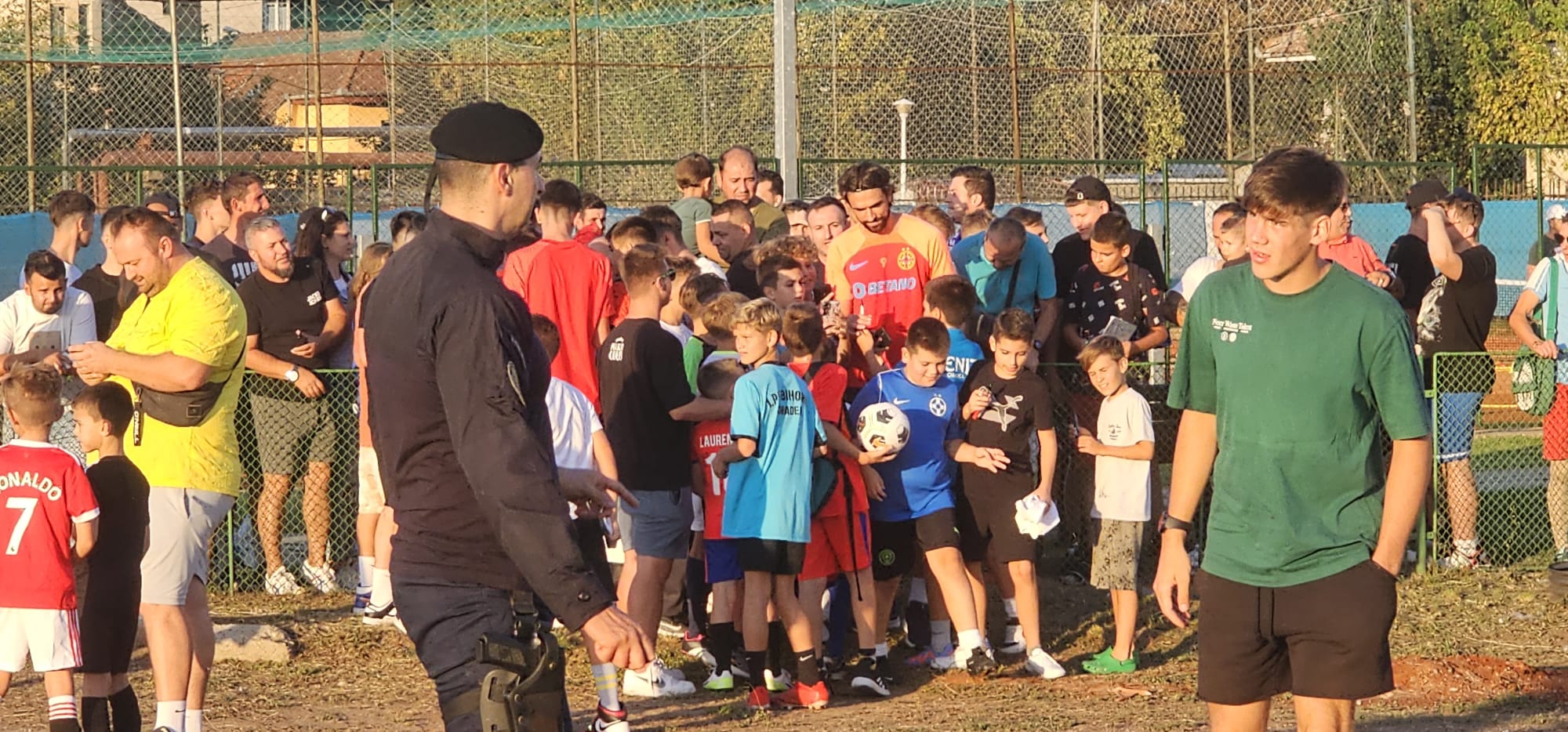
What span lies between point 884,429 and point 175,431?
3.11 m

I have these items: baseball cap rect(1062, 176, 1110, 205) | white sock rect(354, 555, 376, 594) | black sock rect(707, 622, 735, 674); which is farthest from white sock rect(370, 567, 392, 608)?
baseball cap rect(1062, 176, 1110, 205)

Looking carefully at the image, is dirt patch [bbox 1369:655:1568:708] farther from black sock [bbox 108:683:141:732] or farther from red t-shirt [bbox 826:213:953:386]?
black sock [bbox 108:683:141:732]

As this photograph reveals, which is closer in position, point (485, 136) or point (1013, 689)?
point (485, 136)

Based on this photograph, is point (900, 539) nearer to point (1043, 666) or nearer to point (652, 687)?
point (1043, 666)

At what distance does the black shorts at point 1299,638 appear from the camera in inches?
197

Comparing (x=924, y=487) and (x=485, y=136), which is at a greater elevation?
(x=485, y=136)

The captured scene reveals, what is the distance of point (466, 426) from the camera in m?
3.90

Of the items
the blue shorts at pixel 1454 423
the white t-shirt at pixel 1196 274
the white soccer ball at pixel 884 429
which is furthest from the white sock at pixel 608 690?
the blue shorts at pixel 1454 423

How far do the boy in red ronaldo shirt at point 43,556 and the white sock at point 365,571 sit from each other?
3.09 m

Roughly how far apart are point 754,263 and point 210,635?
3.55m

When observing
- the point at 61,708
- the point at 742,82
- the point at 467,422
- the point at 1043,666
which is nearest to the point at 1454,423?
the point at 1043,666

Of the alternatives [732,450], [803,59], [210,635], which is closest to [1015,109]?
[803,59]

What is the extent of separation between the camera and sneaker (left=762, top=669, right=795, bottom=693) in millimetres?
8234

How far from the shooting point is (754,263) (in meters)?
9.48
